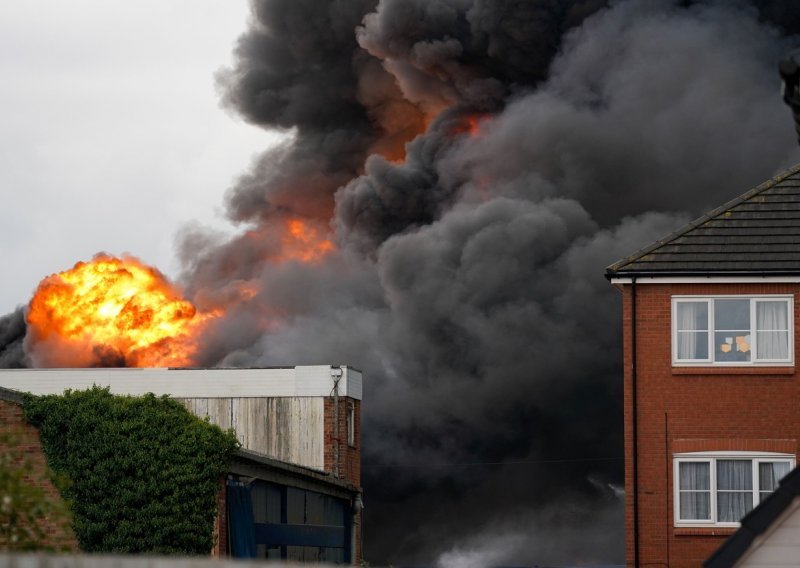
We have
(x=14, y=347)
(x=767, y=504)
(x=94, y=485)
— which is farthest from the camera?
(x=14, y=347)

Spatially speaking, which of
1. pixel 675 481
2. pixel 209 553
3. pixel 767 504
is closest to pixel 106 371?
pixel 209 553

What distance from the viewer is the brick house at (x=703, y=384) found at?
1067 inches

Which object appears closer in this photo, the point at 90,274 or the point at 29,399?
the point at 29,399

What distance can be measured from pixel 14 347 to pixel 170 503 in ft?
165

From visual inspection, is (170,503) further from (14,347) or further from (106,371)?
(14,347)

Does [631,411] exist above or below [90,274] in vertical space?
below

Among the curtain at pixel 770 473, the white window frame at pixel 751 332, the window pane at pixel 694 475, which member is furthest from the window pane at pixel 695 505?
the white window frame at pixel 751 332

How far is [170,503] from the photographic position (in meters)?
26.0

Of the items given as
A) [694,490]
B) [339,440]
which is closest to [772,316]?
[694,490]

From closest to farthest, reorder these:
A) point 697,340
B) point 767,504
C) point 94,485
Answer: point 767,504, point 94,485, point 697,340

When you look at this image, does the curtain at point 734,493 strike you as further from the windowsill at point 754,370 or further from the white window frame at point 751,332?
the white window frame at point 751,332

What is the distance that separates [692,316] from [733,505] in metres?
3.63

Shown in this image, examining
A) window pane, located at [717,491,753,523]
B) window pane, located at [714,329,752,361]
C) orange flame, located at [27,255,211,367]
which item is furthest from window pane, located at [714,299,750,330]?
orange flame, located at [27,255,211,367]

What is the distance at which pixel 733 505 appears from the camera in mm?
26719
